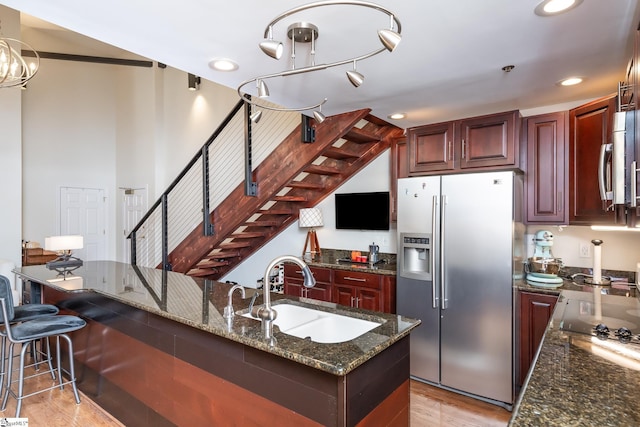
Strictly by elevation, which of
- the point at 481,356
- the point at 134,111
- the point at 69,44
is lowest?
the point at 481,356

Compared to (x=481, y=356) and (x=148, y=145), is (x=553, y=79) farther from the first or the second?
(x=148, y=145)

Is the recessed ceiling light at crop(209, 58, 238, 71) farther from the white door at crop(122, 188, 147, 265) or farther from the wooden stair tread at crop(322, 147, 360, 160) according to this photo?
the white door at crop(122, 188, 147, 265)

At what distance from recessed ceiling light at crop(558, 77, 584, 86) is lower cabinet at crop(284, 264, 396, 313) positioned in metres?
2.15

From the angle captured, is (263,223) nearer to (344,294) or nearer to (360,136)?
(344,294)

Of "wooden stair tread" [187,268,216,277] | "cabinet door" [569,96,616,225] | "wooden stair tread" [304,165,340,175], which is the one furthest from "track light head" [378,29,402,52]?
"wooden stair tread" [187,268,216,277]

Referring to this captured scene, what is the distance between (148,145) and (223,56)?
222 inches

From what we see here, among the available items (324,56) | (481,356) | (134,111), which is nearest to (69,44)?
(134,111)

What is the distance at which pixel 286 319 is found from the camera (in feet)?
6.68

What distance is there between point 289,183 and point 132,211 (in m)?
5.24

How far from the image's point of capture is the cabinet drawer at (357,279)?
354 centimetres

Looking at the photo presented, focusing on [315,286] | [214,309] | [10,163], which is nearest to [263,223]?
[315,286]

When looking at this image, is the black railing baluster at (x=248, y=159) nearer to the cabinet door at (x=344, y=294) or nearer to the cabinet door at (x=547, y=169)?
the cabinet door at (x=344, y=294)

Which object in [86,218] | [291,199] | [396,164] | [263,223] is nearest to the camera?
[396,164]

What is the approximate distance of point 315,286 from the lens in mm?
4035
